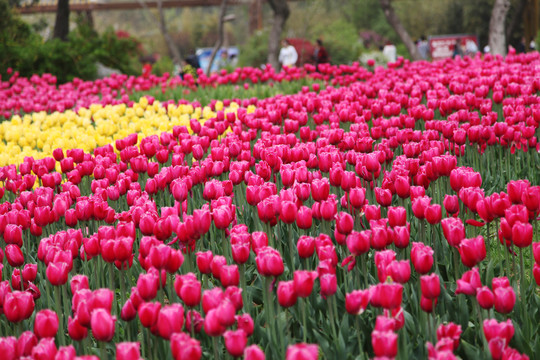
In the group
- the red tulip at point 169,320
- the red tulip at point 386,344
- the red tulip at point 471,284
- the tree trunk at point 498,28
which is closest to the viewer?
the red tulip at point 386,344

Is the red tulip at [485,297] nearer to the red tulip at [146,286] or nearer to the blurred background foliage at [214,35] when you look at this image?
the red tulip at [146,286]

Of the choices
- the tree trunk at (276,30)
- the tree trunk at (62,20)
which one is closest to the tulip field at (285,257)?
the tree trunk at (276,30)

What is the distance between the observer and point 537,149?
554 cm

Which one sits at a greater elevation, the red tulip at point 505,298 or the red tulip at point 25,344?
the red tulip at point 25,344

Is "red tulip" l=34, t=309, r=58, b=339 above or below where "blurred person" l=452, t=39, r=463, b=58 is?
above

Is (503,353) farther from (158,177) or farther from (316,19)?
(316,19)

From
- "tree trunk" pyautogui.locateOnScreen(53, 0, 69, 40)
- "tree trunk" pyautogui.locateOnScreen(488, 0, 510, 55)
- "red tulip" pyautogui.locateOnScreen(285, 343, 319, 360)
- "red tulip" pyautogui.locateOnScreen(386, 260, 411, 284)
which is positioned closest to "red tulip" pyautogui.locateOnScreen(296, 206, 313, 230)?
"red tulip" pyautogui.locateOnScreen(386, 260, 411, 284)

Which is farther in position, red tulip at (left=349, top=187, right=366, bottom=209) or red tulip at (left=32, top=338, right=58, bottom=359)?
red tulip at (left=349, top=187, right=366, bottom=209)

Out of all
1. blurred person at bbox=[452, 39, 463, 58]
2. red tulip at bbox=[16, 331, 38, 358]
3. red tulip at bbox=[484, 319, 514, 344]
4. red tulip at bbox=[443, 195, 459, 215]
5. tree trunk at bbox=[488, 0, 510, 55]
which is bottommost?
blurred person at bbox=[452, 39, 463, 58]

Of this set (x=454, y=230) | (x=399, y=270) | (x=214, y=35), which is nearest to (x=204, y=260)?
(x=399, y=270)

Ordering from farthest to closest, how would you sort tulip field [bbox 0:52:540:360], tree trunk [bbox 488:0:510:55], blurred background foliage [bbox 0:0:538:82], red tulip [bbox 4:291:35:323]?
1. tree trunk [bbox 488:0:510:55]
2. blurred background foliage [bbox 0:0:538:82]
3. red tulip [bbox 4:291:35:323]
4. tulip field [bbox 0:52:540:360]

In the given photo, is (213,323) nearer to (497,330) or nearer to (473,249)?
(497,330)

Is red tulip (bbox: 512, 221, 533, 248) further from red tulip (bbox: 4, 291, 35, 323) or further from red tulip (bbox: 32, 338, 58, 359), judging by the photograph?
red tulip (bbox: 4, 291, 35, 323)

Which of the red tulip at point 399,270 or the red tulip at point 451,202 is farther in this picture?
the red tulip at point 451,202
